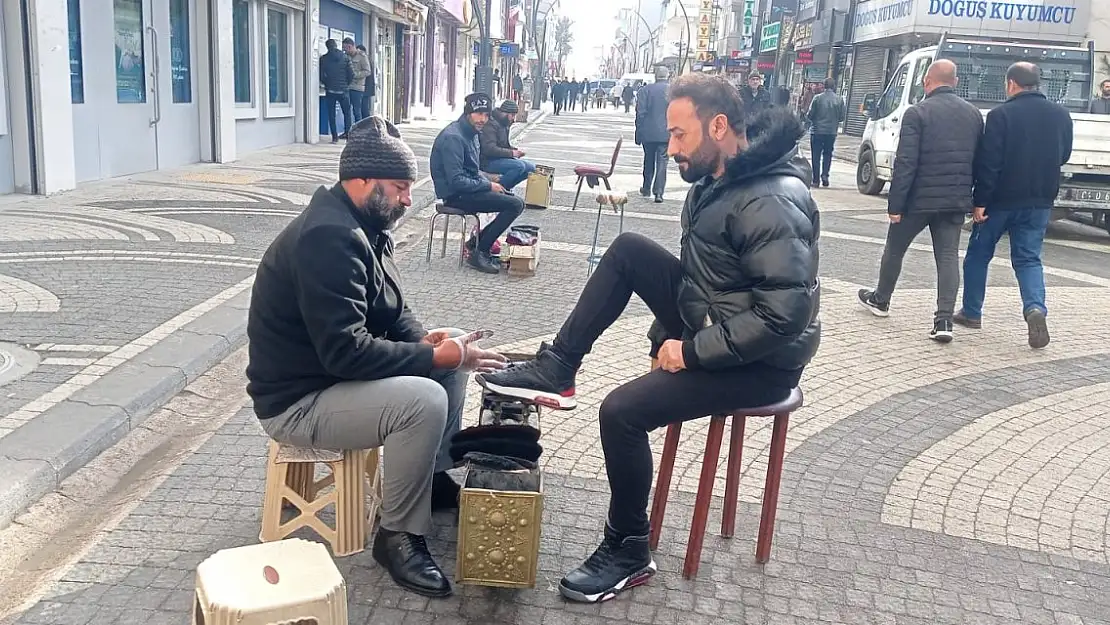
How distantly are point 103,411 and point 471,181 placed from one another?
4288 millimetres

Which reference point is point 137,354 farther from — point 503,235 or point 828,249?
point 828,249

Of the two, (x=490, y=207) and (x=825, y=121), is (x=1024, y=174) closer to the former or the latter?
(x=490, y=207)

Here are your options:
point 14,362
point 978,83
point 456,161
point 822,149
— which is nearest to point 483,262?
point 456,161

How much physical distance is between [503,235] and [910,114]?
383 centimetres

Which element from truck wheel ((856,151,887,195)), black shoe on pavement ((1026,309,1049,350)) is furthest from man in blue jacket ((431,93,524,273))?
truck wheel ((856,151,887,195))

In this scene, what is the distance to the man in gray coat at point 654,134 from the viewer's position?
13.8m

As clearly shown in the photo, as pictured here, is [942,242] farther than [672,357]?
Yes

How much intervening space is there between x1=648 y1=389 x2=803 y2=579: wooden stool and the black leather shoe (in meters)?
0.83

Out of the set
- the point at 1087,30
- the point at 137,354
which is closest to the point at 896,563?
the point at 137,354

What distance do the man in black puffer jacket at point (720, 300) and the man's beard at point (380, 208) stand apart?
32.1 inches

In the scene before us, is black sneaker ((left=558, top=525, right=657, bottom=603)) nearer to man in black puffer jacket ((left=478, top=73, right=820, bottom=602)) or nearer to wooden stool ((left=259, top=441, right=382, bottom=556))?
man in black puffer jacket ((left=478, top=73, right=820, bottom=602))

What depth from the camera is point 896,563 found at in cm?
356

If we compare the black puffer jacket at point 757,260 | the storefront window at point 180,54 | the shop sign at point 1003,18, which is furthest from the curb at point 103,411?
the shop sign at point 1003,18

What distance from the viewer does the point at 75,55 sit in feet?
36.9
